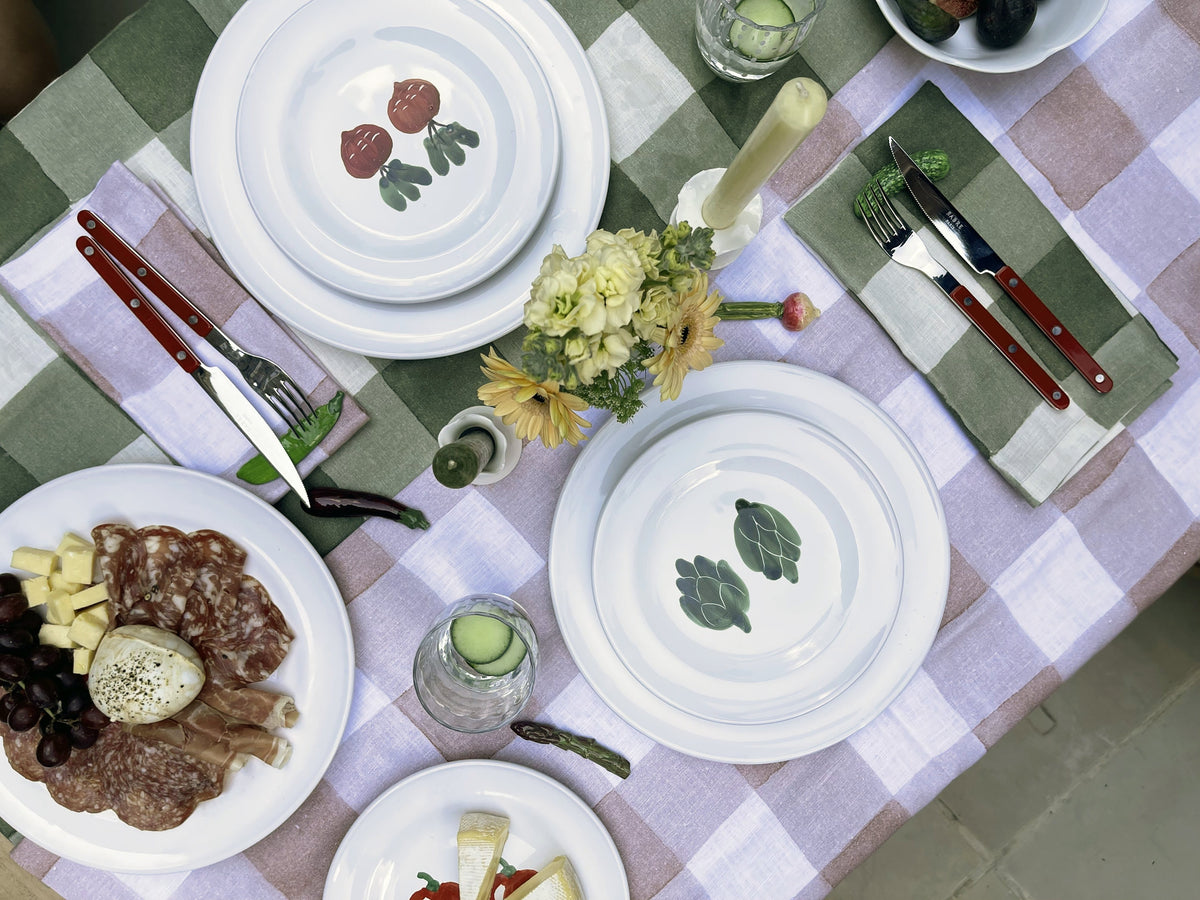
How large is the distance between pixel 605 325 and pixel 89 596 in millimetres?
702

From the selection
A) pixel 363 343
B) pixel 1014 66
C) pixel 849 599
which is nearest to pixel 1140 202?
pixel 1014 66

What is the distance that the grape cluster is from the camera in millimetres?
790

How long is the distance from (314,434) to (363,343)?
0.13m

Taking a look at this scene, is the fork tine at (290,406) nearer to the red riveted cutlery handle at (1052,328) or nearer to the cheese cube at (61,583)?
the cheese cube at (61,583)

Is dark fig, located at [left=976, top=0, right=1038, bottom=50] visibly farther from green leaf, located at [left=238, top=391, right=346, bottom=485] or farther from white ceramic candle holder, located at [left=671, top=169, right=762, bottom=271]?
green leaf, located at [left=238, top=391, right=346, bottom=485]

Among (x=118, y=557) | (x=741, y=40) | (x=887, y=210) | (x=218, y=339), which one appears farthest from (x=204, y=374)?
(x=887, y=210)

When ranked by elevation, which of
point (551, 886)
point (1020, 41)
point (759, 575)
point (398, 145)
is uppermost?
point (398, 145)

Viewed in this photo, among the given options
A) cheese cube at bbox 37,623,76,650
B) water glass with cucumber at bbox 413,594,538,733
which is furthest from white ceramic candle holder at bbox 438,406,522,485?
cheese cube at bbox 37,623,76,650

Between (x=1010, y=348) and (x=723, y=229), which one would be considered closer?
(x=723, y=229)

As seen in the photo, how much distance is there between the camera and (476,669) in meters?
0.79

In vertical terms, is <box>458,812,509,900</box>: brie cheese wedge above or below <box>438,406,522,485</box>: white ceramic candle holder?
below

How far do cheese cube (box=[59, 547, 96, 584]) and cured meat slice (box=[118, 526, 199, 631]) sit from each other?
40 mm

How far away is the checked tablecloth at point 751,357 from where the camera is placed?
2.75ft

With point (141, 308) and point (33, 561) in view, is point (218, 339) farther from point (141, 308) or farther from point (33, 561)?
point (33, 561)
